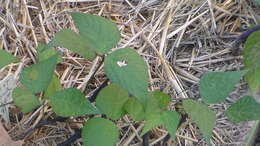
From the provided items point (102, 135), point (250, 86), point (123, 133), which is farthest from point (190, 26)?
point (102, 135)

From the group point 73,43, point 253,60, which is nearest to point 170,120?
point 73,43

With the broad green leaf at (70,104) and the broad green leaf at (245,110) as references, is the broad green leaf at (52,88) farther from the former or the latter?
the broad green leaf at (245,110)

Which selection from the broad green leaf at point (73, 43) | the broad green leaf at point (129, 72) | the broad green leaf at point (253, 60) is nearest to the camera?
the broad green leaf at point (129, 72)

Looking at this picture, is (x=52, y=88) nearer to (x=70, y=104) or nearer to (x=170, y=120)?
(x=70, y=104)

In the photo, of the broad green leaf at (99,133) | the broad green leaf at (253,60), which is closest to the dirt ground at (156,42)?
the broad green leaf at (253,60)

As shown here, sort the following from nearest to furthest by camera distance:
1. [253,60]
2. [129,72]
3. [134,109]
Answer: [129,72]
[134,109]
[253,60]

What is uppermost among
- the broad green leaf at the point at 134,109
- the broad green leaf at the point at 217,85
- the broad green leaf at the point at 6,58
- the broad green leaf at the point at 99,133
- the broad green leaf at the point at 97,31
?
the broad green leaf at the point at 97,31

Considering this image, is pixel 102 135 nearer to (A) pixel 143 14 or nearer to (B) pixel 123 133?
(B) pixel 123 133
